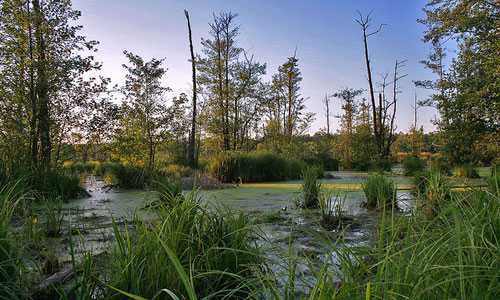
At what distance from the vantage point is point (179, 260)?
1.47m

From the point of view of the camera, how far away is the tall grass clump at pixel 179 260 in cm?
147

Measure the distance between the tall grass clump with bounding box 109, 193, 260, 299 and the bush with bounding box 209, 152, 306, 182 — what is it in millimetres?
7351

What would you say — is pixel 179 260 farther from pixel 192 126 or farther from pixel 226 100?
pixel 226 100

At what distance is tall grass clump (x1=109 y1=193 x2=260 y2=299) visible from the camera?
147 cm

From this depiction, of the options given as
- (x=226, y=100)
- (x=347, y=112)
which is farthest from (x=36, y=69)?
(x=347, y=112)

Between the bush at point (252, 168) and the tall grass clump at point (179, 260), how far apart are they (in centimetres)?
735

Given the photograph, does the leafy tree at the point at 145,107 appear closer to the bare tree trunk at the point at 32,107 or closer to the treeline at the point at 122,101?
the treeline at the point at 122,101

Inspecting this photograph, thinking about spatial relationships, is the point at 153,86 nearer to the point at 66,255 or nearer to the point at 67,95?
the point at 67,95

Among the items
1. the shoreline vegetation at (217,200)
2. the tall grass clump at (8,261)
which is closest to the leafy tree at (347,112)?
the shoreline vegetation at (217,200)

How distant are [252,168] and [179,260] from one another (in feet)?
28.0

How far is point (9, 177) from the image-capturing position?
4270 mm

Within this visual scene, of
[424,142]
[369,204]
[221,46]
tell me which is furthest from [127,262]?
[424,142]

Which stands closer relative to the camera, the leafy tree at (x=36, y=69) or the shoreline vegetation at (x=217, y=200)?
the shoreline vegetation at (x=217, y=200)

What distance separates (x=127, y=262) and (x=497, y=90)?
8754 mm
